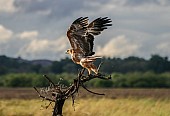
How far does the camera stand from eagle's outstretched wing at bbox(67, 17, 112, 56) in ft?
16.2

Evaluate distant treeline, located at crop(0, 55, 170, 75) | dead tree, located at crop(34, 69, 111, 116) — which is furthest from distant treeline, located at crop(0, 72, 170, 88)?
dead tree, located at crop(34, 69, 111, 116)

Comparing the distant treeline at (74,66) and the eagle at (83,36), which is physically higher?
the distant treeline at (74,66)

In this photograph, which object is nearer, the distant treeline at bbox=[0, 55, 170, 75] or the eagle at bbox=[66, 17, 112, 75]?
the eagle at bbox=[66, 17, 112, 75]

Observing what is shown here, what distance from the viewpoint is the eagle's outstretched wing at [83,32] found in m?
4.93

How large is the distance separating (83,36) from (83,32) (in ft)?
0.14

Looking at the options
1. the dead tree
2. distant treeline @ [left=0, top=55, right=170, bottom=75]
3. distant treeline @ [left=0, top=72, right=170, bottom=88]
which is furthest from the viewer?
distant treeline @ [left=0, top=55, right=170, bottom=75]

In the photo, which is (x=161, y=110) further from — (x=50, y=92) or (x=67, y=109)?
(x=50, y=92)

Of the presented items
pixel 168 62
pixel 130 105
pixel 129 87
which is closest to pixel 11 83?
pixel 129 87

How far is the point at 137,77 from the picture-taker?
38094 mm

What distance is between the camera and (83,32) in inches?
198

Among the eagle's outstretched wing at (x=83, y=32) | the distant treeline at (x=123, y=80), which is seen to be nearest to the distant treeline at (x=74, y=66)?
the distant treeline at (x=123, y=80)

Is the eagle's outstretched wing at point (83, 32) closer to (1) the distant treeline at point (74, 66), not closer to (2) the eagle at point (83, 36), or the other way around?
(2) the eagle at point (83, 36)

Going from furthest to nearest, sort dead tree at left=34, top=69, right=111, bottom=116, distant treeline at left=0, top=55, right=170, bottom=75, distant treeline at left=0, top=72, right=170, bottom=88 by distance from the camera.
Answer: distant treeline at left=0, top=55, right=170, bottom=75
distant treeline at left=0, top=72, right=170, bottom=88
dead tree at left=34, top=69, right=111, bottom=116

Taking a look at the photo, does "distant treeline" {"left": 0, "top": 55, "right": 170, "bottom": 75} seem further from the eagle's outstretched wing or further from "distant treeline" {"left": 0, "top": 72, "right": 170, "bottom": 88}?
the eagle's outstretched wing
